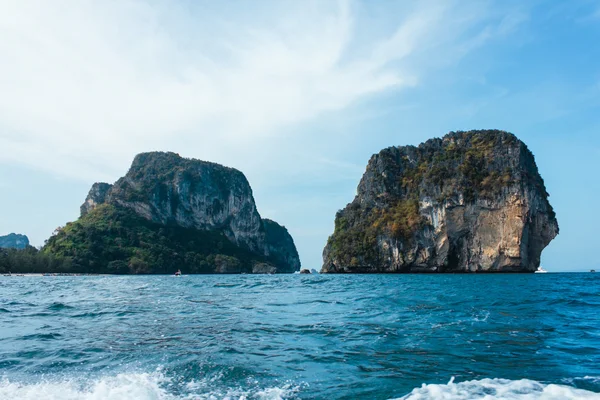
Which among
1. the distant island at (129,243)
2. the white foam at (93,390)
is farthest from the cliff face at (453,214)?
the white foam at (93,390)

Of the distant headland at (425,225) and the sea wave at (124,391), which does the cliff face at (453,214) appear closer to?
the distant headland at (425,225)

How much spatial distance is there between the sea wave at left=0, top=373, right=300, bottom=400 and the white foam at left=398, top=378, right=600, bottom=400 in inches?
103

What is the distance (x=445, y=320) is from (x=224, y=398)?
11.0 meters

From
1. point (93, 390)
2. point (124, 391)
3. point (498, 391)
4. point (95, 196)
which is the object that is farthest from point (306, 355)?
point (95, 196)

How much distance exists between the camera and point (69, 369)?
988cm

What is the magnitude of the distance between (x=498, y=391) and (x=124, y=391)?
24.1ft

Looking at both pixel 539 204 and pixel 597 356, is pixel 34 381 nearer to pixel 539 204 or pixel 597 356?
pixel 597 356

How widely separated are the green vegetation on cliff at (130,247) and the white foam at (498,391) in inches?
5428

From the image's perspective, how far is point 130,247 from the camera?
154m

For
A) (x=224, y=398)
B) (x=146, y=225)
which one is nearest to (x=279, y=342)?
(x=224, y=398)

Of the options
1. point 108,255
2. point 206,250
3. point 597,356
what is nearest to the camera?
point 597,356

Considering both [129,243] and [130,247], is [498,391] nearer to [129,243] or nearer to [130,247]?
[130,247]

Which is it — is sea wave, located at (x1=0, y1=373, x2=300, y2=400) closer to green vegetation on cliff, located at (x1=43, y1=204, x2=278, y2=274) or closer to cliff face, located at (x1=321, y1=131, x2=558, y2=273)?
cliff face, located at (x1=321, y1=131, x2=558, y2=273)

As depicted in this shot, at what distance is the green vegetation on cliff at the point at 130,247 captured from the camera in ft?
444
